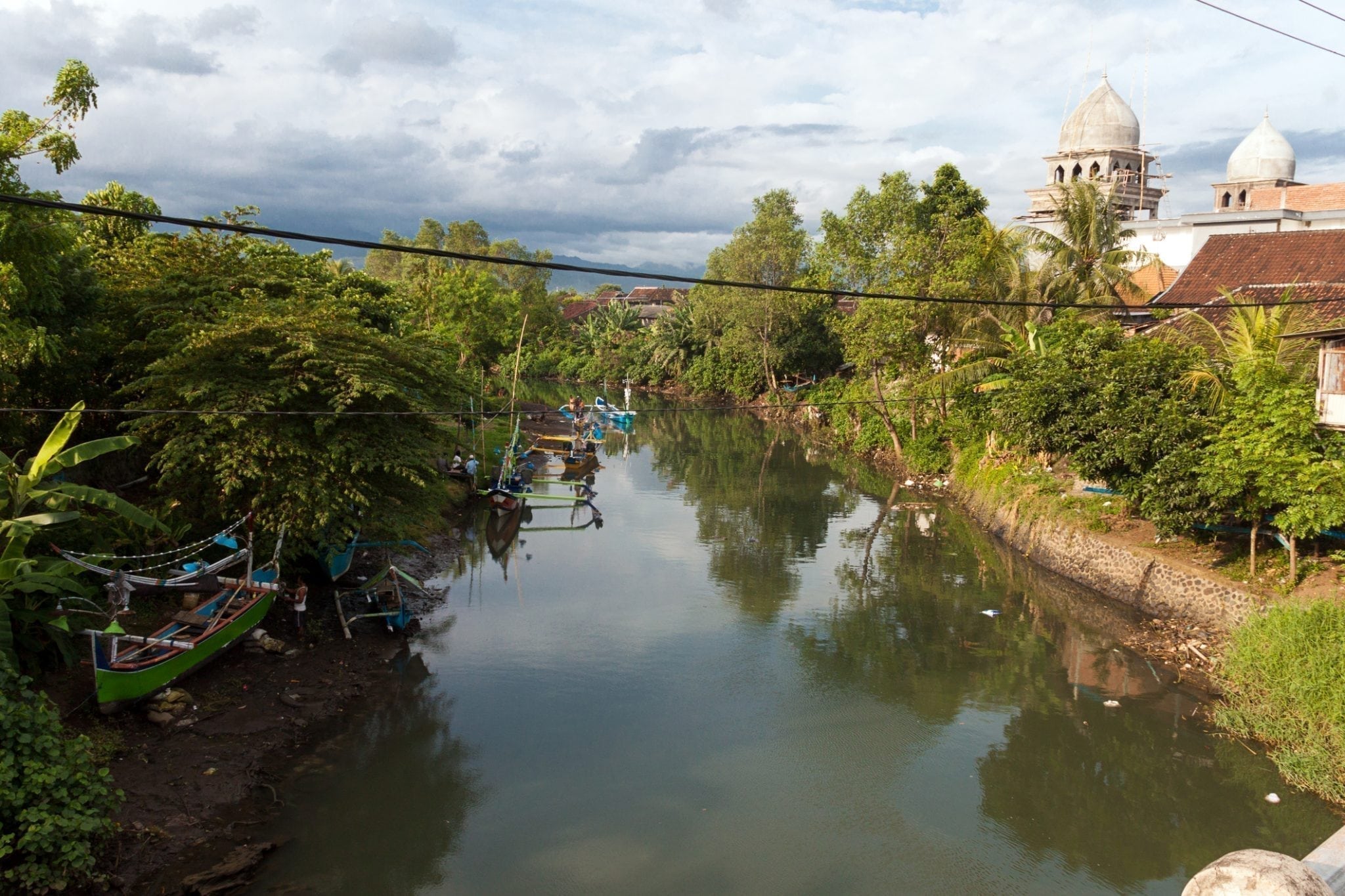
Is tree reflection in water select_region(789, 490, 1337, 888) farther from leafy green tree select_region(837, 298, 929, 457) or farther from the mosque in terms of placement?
the mosque

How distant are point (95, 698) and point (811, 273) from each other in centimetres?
3523

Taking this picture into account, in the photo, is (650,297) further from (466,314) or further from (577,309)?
(466,314)

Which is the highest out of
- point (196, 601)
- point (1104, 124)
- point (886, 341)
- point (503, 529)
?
point (1104, 124)

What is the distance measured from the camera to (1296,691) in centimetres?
1083

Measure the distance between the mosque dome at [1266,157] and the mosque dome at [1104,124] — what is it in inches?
192

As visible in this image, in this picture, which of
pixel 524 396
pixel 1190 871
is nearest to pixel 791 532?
pixel 1190 871

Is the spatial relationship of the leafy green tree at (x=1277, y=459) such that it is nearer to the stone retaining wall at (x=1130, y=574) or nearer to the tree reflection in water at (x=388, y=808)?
the stone retaining wall at (x=1130, y=574)

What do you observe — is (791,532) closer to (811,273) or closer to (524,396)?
(811,273)

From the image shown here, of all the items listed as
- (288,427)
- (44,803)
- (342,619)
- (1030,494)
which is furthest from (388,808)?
(1030,494)

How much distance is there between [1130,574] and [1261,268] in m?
12.5

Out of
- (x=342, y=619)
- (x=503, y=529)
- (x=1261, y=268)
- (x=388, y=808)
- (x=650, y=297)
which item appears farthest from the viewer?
(x=650, y=297)

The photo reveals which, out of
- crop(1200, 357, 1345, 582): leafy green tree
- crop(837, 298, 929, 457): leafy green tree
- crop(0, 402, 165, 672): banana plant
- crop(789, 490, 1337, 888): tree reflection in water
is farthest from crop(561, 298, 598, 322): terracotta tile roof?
crop(0, 402, 165, 672): banana plant

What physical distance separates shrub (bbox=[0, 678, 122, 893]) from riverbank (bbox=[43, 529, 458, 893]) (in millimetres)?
636

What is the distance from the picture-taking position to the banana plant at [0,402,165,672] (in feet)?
30.8
